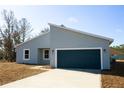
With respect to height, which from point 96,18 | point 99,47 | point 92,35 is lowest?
point 99,47

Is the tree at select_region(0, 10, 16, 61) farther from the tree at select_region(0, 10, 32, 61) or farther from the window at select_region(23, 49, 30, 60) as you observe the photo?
the window at select_region(23, 49, 30, 60)

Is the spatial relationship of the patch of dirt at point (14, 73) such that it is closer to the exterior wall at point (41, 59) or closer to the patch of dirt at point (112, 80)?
the patch of dirt at point (112, 80)

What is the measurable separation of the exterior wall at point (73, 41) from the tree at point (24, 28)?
21390 millimetres

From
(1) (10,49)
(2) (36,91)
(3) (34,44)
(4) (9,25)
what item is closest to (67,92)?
(2) (36,91)

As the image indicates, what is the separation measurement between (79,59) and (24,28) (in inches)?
956

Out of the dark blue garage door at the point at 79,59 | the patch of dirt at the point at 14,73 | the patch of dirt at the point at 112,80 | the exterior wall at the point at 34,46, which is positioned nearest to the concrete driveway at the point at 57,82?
the patch of dirt at the point at 112,80

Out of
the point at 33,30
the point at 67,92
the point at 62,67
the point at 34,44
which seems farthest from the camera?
the point at 33,30

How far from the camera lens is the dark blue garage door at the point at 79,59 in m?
18.2

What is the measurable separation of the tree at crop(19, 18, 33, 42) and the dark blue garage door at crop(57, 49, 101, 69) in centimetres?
2190

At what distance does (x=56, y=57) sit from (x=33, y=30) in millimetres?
24484

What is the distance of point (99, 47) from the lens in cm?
1775

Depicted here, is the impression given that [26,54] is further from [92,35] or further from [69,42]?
[92,35]

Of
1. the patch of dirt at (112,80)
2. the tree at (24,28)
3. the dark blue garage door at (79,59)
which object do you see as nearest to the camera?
the patch of dirt at (112,80)

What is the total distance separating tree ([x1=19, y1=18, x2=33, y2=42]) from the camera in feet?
130
